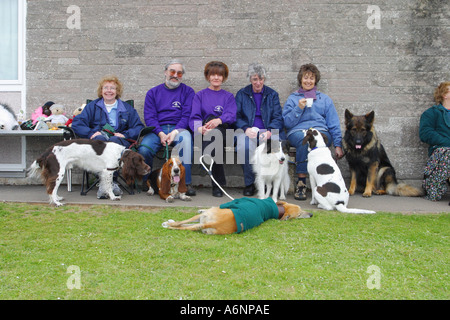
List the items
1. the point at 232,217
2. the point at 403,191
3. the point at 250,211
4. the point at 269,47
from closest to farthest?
1. the point at 232,217
2. the point at 250,211
3. the point at 403,191
4. the point at 269,47

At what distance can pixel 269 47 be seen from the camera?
19.6 ft

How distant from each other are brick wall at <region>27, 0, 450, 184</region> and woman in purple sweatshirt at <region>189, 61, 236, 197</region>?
54cm

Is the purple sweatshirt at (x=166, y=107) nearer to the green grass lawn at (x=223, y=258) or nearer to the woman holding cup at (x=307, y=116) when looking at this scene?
the woman holding cup at (x=307, y=116)

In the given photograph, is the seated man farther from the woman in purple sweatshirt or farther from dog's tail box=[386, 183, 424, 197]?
dog's tail box=[386, 183, 424, 197]

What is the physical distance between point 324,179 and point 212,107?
1.89m

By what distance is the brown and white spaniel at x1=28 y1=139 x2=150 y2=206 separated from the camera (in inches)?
179

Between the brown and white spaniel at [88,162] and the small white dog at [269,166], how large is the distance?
4.48 feet

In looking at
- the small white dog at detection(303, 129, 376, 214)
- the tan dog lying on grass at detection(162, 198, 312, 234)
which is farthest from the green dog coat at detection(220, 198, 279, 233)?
the small white dog at detection(303, 129, 376, 214)

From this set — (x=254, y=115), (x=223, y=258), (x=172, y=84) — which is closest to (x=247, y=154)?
(x=254, y=115)

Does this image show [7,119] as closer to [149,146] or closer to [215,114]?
[149,146]

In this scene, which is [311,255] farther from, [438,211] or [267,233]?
[438,211]

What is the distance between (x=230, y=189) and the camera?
19.4ft
